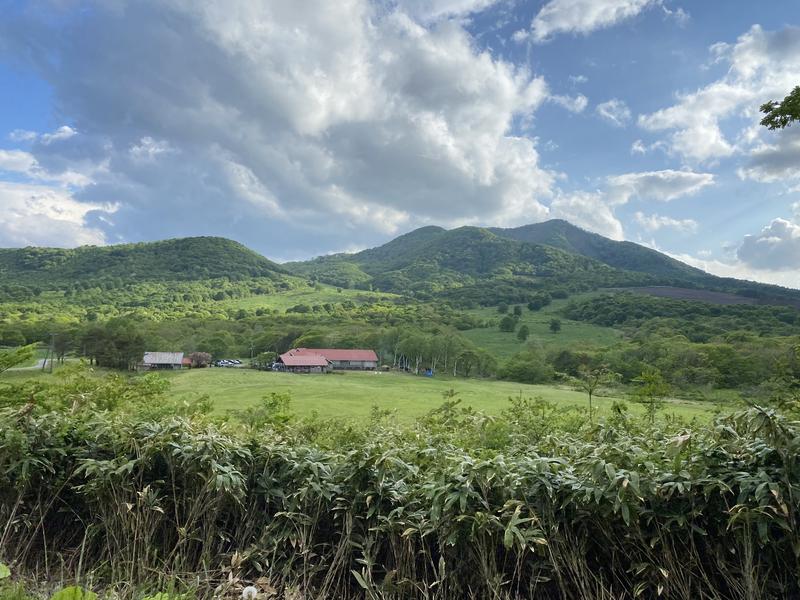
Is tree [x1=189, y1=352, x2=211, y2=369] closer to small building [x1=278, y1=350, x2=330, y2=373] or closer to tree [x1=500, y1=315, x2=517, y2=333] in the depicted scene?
small building [x1=278, y1=350, x2=330, y2=373]

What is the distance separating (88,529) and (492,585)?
296cm

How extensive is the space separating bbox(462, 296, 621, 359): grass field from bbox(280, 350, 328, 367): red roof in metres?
29.5

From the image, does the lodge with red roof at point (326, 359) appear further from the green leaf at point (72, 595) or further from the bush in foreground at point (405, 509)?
the green leaf at point (72, 595)

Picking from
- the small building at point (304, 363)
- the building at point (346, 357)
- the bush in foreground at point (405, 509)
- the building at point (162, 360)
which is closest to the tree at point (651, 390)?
the bush in foreground at point (405, 509)

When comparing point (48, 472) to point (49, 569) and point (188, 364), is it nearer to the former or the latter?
point (49, 569)

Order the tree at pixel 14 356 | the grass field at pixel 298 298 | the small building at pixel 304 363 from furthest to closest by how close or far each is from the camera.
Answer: the grass field at pixel 298 298 < the small building at pixel 304 363 < the tree at pixel 14 356

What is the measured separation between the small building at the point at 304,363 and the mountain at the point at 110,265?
117m

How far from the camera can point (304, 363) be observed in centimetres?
7900

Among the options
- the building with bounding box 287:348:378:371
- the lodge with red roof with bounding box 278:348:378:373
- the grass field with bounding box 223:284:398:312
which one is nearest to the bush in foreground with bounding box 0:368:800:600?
the lodge with red roof with bounding box 278:348:378:373

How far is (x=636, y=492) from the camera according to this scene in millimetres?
2309

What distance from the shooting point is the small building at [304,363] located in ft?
257

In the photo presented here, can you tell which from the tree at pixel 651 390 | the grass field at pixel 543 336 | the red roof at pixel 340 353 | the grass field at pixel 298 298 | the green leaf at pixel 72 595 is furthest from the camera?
the grass field at pixel 298 298

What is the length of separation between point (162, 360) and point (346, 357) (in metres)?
31.1

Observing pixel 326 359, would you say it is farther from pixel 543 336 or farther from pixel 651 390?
pixel 651 390
